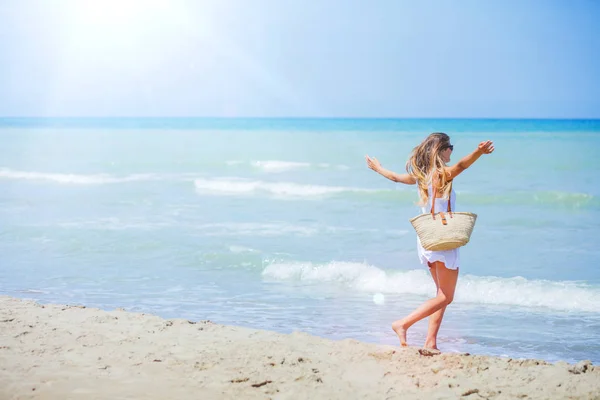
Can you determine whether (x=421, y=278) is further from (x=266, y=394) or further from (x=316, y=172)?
(x=316, y=172)

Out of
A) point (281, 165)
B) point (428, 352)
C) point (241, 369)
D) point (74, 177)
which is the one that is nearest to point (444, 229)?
point (428, 352)

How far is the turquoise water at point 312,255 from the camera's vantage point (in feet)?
25.4

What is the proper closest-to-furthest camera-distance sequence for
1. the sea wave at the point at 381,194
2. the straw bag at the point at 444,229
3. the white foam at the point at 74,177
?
the straw bag at the point at 444,229
the sea wave at the point at 381,194
the white foam at the point at 74,177

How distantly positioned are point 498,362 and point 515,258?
6.46m

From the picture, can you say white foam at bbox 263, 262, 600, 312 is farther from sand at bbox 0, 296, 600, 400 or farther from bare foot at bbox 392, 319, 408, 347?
sand at bbox 0, 296, 600, 400

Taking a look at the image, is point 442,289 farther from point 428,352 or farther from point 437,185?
point 437,185

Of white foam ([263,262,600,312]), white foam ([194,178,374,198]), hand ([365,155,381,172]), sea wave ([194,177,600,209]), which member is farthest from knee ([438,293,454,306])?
white foam ([194,178,374,198])

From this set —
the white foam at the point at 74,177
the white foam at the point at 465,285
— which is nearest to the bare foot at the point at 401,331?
the white foam at the point at 465,285

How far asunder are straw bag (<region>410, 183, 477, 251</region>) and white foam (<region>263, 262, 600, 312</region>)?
365 cm

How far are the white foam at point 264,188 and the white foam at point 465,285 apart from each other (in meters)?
11.8

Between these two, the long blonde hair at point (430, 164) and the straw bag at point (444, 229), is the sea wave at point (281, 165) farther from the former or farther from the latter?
the straw bag at point (444, 229)

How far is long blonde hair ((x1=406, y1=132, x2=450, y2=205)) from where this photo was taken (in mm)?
5266

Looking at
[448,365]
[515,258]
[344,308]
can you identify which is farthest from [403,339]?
[515,258]

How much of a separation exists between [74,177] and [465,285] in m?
21.8
